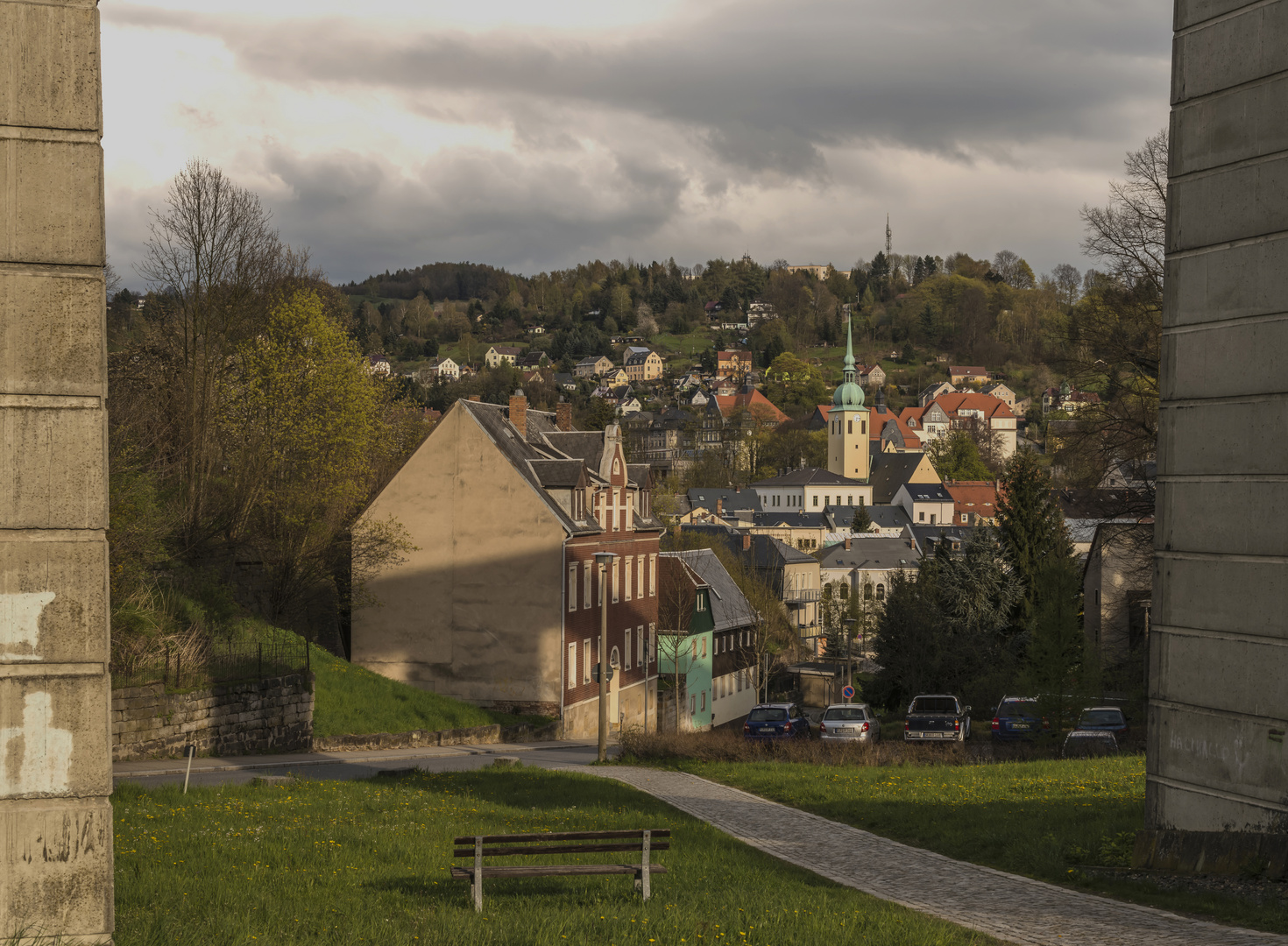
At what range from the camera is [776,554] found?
9906 centimetres

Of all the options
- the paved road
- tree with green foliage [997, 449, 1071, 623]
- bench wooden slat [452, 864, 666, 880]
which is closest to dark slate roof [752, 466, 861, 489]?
tree with green foliage [997, 449, 1071, 623]

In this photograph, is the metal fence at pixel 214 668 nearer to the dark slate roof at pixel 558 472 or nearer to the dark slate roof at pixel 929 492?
the dark slate roof at pixel 558 472

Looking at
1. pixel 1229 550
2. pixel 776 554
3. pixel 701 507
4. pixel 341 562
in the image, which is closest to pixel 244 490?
pixel 341 562

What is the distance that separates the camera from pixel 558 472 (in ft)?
144

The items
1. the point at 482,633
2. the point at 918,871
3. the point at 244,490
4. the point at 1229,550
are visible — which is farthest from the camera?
the point at 482,633

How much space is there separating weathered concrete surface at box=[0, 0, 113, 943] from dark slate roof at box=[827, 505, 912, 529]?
157762 mm

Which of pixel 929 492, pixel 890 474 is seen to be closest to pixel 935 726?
pixel 929 492

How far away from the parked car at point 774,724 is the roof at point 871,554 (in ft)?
288

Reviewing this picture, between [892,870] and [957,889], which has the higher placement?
[957,889]

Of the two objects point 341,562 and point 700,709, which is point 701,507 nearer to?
point 700,709

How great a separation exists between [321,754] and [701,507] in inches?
4933

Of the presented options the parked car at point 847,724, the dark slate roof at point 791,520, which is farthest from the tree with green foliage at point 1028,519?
the dark slate roof at point 791,520

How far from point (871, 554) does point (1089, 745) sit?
327ft

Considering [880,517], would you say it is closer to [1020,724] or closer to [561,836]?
[1020,724]
